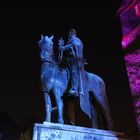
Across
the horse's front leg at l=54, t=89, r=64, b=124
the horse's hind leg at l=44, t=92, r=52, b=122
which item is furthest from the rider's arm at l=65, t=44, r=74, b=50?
the horse's hind leg at l=44, t=92, r=52, b=122

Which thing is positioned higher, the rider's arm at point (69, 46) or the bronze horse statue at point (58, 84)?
the rider's arm at point (69, 46)

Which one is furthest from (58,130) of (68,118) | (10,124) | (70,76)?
(10,124)

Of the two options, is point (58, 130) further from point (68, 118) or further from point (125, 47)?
point (125, 47)

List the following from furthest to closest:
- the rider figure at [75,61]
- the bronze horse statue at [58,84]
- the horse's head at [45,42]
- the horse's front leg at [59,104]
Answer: the rider figure at [75,61] → the horse's head at [45,42] → the bronze horse statue at [58,84] → the horse's front leg at [59,104]

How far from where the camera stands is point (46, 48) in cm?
1045

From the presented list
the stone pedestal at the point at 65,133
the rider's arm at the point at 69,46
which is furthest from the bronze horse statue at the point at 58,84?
the rider's arm at the point at 69,46

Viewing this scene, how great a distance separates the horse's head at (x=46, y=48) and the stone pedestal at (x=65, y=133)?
2127 mm

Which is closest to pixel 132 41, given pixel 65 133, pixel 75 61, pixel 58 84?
pixel 75 61

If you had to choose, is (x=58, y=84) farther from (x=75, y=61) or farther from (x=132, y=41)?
(x=132, y=41)

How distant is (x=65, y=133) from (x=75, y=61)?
2.64 meters

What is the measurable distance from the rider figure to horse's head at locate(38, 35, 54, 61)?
0.59m

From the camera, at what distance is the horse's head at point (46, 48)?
34.1 feet

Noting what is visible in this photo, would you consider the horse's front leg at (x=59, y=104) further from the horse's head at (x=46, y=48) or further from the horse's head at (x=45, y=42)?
the horse's head at (x=45, y=42)

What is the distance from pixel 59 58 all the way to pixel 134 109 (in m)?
18.2
